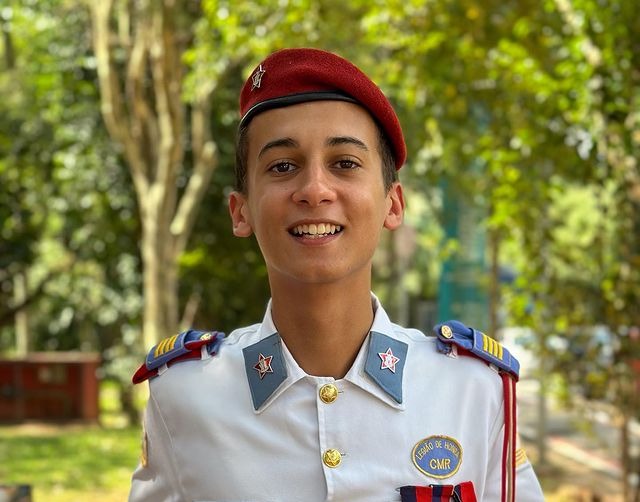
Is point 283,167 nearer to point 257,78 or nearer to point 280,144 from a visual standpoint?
point 280,144

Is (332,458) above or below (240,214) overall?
below

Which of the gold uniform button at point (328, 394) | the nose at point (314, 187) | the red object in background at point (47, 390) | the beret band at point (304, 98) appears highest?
the red object in background at point (47, 390)

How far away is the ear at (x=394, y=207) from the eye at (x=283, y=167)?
197mm

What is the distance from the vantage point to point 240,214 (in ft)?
6.34

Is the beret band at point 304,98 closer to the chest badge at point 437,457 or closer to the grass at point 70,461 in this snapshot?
the chest badge at point 437,457

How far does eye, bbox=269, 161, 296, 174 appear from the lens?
1.78m

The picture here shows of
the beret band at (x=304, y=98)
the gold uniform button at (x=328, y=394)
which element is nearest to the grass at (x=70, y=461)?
the gold uniform button at (x=328, y=394)

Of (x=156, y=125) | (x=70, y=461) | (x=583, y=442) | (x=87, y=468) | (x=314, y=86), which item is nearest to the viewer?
(x=314, y=86)

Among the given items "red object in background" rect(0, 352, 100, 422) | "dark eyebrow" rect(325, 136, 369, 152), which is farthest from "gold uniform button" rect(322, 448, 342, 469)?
"red object in background" rect(0, 352, 100, 422)

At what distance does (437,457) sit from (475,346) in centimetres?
23

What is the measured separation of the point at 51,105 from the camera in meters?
11.8

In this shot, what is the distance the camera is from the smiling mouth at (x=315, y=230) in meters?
1.73

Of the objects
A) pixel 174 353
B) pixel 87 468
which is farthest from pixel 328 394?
pixel 87 468

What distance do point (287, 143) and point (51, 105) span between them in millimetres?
10542
